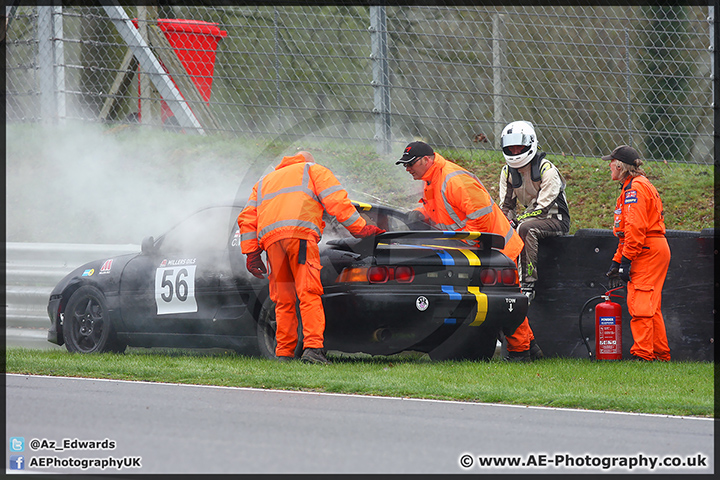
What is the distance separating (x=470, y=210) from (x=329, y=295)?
5.03ft

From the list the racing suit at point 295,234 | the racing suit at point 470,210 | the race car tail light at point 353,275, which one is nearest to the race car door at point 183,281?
the racing suit at point 295,234

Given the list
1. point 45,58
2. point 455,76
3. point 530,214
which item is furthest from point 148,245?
point 45,58

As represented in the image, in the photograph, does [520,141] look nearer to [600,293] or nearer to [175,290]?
[600,293]

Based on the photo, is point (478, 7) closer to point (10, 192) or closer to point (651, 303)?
point (651, 303)

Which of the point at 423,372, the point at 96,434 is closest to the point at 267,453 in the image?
the point at 96,434

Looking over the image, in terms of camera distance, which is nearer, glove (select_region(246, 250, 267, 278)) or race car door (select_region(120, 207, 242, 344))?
glove (select_region(246, 250, 267, 278))

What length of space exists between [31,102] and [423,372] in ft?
30.9

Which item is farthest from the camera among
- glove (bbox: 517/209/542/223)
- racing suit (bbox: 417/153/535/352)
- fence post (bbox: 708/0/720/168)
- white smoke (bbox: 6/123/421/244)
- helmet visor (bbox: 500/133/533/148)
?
white smoke (bbox: 6/123/421/244)

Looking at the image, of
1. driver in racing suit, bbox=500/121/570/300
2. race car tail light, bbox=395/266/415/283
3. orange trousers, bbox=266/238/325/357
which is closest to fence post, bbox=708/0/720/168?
driver in racing suit, bbox=500/121/570/300

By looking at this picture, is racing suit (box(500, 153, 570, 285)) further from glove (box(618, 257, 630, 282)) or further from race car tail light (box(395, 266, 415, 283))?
race car tail light (box(395, 266, 415, 283))

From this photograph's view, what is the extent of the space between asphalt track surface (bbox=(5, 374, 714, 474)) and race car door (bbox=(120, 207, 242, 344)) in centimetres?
163

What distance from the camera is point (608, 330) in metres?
8.20

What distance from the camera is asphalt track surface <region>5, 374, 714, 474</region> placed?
4285 millimetres

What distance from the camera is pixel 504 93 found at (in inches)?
479
